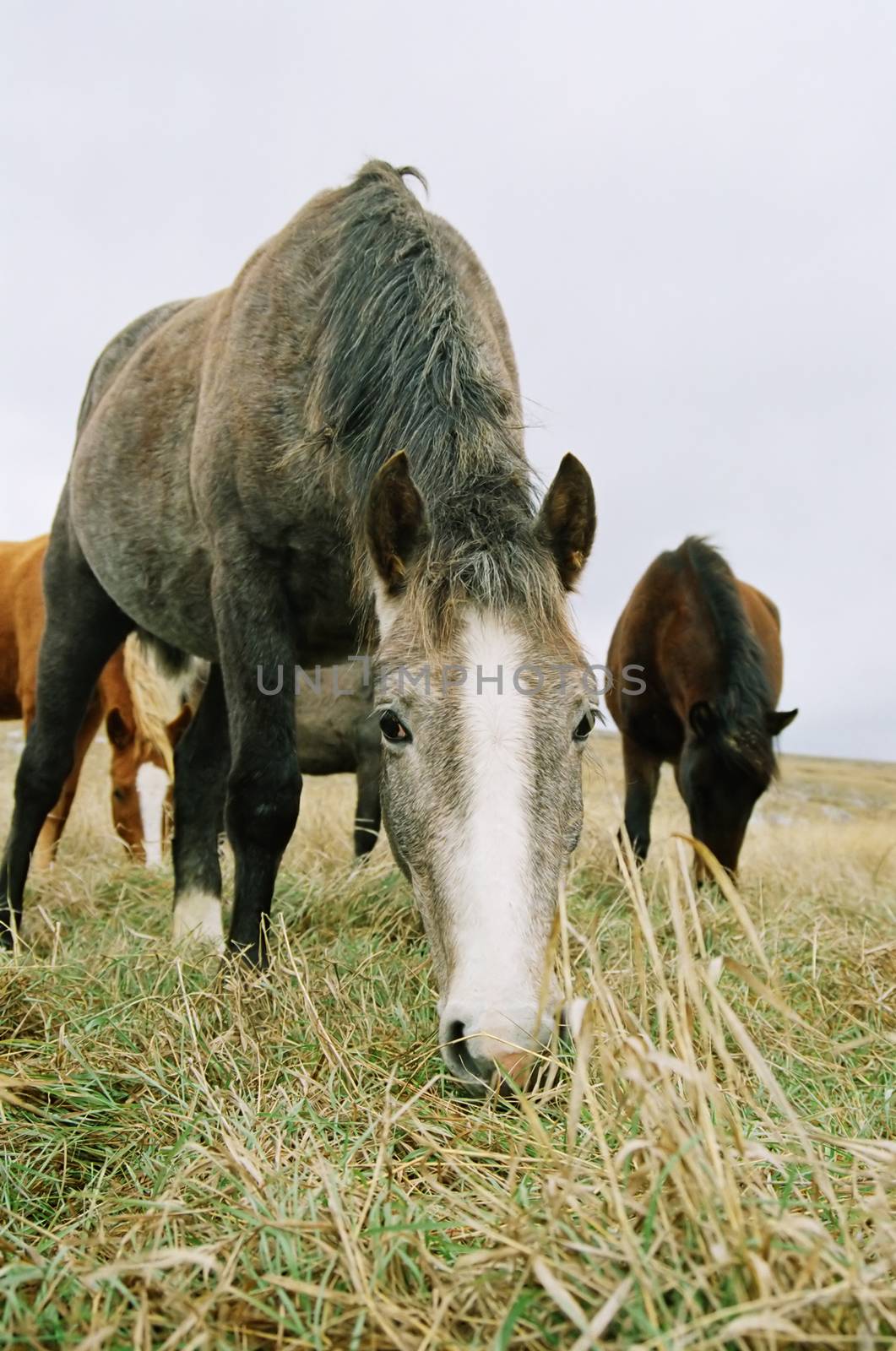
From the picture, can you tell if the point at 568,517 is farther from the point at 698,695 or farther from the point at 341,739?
the point at 341,739

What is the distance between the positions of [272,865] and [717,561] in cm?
465

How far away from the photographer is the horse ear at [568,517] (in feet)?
8.10

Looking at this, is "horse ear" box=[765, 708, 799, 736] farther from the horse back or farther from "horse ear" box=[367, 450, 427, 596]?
the horse back

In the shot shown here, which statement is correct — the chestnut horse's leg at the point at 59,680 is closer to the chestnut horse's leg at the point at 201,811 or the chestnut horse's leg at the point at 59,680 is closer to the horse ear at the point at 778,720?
the chestnut horse's leg at the point at 201,811

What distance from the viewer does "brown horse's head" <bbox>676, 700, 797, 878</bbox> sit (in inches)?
222

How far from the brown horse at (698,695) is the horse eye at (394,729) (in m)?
3.26

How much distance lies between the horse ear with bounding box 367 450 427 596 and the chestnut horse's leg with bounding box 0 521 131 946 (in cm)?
264

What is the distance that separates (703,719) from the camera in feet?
19.0

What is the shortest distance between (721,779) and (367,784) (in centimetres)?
252

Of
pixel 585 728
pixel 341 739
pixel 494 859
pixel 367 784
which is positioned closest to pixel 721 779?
pixel 367 784

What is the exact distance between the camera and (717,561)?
6820mm

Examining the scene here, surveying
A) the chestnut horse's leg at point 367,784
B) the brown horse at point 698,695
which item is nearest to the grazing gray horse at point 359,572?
the chestnut horse's leg at point 367,784

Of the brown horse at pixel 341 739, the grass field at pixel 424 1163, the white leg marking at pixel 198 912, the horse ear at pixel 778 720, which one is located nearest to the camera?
the grass field at pixel 424 1163

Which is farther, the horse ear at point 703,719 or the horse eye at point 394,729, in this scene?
the horse ear at point 703,719
